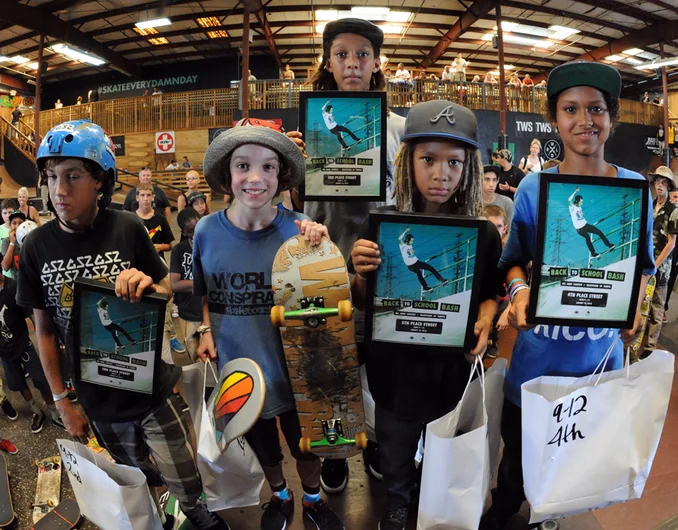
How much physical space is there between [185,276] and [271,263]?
2162 mm

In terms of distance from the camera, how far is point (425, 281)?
1.27m

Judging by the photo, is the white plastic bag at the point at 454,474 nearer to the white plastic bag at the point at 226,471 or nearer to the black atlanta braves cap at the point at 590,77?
the white plastic bag at the point at 226,471

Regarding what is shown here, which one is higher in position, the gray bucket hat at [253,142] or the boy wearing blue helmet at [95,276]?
the gray bucket hat at [253,142]

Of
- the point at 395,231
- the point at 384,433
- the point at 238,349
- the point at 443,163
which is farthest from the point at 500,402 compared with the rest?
the point at 238,349

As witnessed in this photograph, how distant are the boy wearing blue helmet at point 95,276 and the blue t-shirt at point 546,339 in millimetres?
1175

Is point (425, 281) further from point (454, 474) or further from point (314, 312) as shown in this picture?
point (454, 474)

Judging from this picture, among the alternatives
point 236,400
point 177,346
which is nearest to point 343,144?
point 236,400

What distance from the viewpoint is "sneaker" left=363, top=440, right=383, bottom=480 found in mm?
2090

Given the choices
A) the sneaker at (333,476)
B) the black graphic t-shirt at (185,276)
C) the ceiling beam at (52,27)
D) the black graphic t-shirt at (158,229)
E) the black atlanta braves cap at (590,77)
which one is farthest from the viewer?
the ceiling beam at (52,27)

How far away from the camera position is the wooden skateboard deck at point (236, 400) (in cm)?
122

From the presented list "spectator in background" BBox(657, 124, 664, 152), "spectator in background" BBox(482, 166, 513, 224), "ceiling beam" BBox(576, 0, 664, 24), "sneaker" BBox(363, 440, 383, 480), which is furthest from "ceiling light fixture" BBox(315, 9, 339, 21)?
"sneaker" BBox(363, 440, 383, 480)

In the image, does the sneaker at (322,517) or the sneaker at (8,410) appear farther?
the sneaker at (8,410)

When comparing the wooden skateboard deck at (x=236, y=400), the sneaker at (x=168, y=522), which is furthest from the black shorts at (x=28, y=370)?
the wooden skateboard deck at (x=236, y=400)

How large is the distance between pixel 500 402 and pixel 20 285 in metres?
1.60
